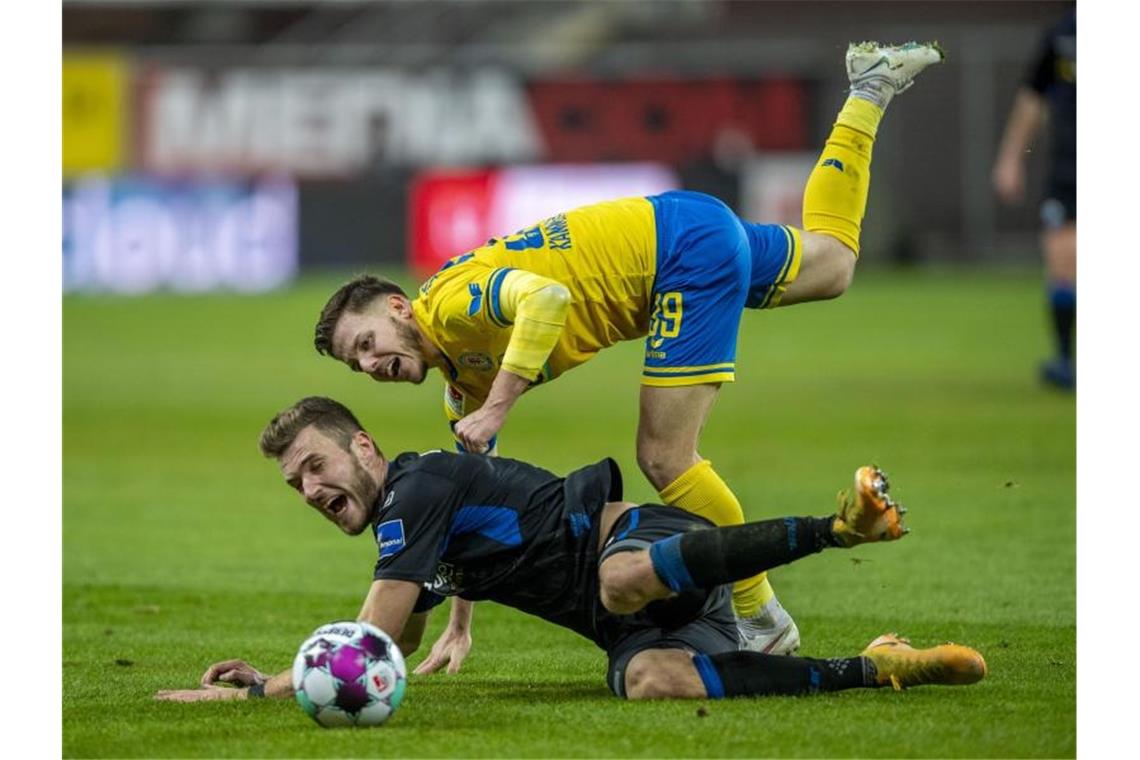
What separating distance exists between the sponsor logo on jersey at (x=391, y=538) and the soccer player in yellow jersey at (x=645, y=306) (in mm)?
525

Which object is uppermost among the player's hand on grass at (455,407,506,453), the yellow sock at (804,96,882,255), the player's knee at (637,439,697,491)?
the yellow sock at (804,96,882,255)

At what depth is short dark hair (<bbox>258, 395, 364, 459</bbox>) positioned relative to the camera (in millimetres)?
5951

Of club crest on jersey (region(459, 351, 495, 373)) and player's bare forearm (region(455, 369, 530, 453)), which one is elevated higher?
club crest on jersey (region(459, 351, 495, 373))

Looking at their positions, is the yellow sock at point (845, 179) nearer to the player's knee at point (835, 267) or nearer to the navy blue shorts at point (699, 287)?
the player's knee at point (835, 267)

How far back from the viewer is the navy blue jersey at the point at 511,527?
5.94 metres

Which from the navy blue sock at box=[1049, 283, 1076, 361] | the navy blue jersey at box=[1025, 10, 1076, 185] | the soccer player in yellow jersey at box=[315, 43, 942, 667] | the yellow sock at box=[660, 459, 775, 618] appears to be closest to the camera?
the soccer player in yellow jersey at box=[315, 43, 942, 667]

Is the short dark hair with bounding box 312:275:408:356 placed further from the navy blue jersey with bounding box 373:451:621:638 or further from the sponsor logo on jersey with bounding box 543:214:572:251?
the navy blue jersey with bounding box 373:451:621:638

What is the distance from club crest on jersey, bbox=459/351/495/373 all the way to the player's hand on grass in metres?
0.65

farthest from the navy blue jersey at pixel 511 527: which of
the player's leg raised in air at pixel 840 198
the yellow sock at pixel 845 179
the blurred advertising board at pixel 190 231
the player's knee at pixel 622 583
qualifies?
the blurred advertising board at pixel 190 231

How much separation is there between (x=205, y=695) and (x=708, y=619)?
1.62 m

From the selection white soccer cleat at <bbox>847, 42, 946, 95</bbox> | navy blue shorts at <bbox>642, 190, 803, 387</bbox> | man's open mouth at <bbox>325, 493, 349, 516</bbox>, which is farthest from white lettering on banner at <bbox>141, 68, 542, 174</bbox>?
man's open mouth at <bbox>325, 493, 349, 516</bbox>

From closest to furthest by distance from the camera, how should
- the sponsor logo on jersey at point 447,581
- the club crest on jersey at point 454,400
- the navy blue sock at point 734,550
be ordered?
the navy blue sock at point 734,550 → the sponsor logo on jersey at point 447,581 → the club crest on jersey at point 454,400

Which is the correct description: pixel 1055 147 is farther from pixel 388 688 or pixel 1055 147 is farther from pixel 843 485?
pixel 388 688

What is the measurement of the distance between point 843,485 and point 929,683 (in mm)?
5432
